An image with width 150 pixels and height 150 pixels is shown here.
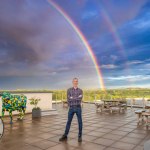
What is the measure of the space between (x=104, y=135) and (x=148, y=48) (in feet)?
88.5

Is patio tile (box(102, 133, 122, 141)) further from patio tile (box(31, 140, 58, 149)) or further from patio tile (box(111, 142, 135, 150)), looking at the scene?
patio tile (box(31, 140, 58, 149))

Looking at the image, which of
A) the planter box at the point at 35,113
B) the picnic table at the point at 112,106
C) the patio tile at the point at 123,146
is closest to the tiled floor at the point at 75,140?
the patio tile at the point at 123,146

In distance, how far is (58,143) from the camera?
18.5 feet

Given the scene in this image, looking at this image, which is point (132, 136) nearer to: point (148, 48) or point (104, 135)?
point (104, 135)

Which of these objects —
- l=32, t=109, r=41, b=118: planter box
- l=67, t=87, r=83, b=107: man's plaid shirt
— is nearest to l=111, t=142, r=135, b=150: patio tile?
l=67, t=87, r=83, b=107: man's plaid shirt

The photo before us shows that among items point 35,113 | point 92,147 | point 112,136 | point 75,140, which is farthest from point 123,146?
point 35,113

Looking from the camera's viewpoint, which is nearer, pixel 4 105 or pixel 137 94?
pixel 4 105

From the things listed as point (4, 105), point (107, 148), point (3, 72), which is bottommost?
point (107, 148)

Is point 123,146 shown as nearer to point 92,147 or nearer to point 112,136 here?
point 92,147

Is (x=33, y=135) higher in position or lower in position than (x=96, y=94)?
lower

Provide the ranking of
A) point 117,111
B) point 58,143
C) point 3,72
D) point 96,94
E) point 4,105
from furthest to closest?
point 3,72, point 96,94, point 117,111, point 4,105, point 58,143

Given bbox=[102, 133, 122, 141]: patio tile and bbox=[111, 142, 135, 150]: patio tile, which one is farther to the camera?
bbox=[102, 133, 122, 141]: patio tile

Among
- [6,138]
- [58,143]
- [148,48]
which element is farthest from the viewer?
[148,48]

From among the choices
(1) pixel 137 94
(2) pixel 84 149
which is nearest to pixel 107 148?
(2) pixel 84 149
